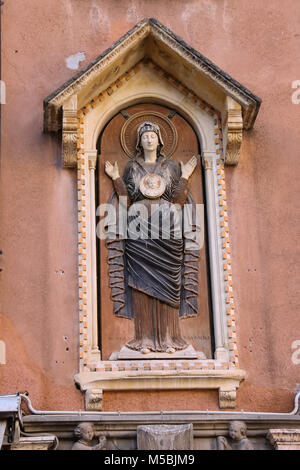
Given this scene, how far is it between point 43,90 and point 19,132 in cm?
53

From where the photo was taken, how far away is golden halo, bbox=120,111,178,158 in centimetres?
909

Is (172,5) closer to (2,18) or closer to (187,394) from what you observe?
(2,18)

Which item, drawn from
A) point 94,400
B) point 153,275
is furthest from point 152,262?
point 94,400

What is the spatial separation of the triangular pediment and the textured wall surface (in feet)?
1.38

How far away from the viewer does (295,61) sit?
373 inches

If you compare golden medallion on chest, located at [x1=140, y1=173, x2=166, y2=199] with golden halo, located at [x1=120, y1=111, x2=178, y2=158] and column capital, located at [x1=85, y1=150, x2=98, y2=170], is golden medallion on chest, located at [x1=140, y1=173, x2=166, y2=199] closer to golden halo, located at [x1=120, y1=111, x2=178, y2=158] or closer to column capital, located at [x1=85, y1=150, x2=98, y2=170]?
golden halo, located at [x1=120, y1=111, x2=178, y2=158]

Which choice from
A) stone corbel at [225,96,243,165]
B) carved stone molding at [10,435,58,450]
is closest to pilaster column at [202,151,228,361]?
stone corbel at [225,96,243,165]

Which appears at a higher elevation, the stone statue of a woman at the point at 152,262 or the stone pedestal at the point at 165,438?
the stone statue of a woman at the point at 152,262

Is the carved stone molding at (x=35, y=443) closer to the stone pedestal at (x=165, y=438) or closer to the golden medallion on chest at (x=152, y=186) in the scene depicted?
the stone pedestal at (x=165, y=438)

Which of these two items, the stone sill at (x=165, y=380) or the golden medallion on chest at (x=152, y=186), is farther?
the golden medallion on chest at (x=152, y=186)

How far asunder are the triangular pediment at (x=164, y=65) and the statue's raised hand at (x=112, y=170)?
612 mm

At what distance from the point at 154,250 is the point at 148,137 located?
118 cm

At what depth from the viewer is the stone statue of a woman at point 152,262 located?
8.33 m

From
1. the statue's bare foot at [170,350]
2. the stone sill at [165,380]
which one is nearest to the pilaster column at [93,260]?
the stone sill at [165,380]
